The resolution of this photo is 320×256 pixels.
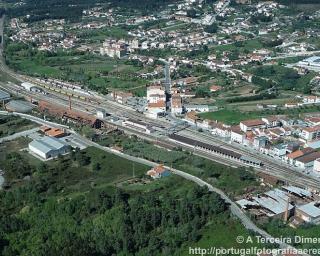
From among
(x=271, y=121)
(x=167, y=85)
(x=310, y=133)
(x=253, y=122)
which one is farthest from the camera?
(x=167, y=85)

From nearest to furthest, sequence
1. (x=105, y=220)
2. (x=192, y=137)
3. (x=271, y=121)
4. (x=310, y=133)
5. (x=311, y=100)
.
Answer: (x=105, y=220)
(x=310, y=133)
(x=192, y=137)
(x=271, y=121)
(x=311, y=100)

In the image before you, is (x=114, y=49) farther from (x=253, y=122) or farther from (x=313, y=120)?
(x=313, y=120)

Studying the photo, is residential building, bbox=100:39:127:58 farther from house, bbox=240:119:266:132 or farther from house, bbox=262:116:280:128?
house, bbox=240:119:266:132

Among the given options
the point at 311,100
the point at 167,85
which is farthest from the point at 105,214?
the point at 167,85

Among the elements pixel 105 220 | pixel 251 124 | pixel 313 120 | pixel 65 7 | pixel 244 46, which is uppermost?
pixel 65 7

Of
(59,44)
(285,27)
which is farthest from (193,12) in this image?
(59,44)

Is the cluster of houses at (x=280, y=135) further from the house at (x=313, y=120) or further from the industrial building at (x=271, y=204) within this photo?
the industrial building at (x=271, y=204)

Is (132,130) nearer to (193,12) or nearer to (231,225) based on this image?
(231,225)
